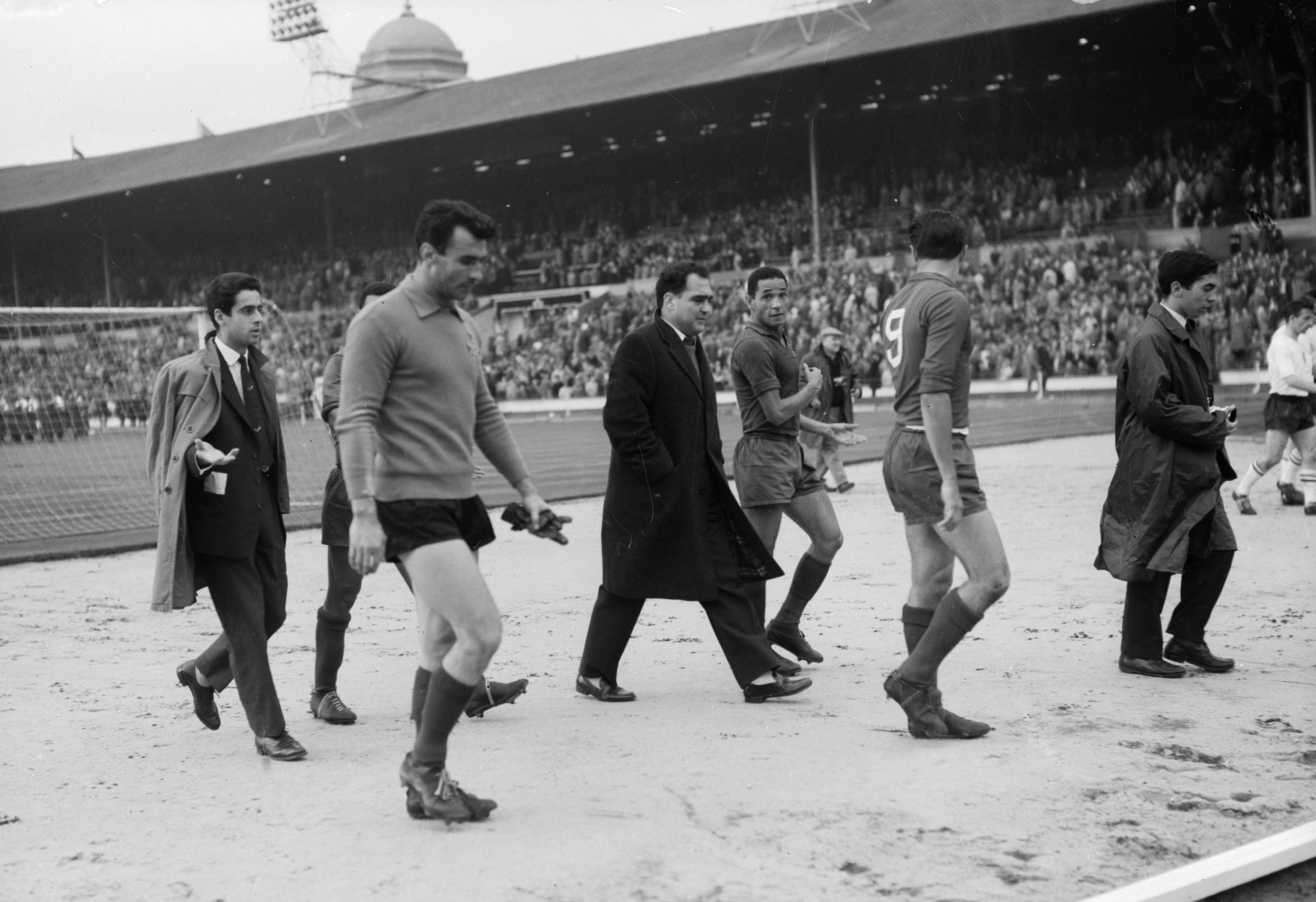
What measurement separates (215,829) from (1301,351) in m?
8.89

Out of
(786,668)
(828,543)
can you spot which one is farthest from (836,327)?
(786,668)

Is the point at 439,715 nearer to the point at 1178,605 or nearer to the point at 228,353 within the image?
the point at 228,353

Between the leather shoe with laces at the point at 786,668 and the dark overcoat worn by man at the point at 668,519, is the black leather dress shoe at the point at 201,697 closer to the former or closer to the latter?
the dark overcoat worn by man at the point at 668,519

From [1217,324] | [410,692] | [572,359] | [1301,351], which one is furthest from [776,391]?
[572,359]

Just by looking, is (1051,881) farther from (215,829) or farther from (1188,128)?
(1188,128)

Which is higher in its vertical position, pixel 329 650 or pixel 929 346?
pixel 929 346

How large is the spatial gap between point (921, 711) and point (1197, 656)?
1.62m

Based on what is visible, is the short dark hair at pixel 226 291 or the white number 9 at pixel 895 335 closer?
the white number 9 at pixel 895 335

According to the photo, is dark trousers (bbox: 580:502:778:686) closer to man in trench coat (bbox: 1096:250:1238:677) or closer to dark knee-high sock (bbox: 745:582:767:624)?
dark knee-high sock (bbox: 745:582:767:624)

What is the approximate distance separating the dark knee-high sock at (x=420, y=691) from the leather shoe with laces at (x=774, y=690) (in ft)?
4.83

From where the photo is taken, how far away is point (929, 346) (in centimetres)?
462

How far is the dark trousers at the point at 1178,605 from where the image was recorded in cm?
569

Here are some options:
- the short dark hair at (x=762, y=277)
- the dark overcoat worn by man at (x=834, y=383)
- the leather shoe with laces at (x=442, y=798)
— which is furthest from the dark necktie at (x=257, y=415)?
the dark overcoat worn by man at (x=834, y=383)

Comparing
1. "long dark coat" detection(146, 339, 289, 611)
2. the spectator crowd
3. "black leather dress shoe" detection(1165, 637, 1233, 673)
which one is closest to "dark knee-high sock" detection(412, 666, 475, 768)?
"long dark coat" detection(146, 339, 289, 611)
